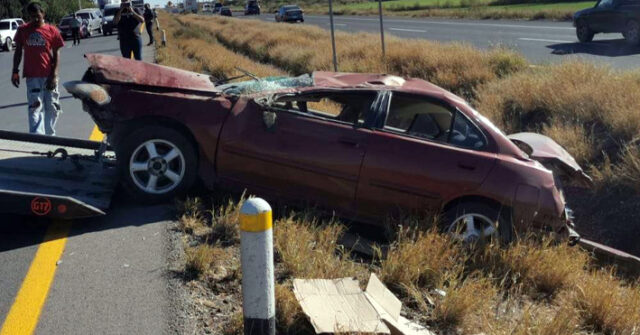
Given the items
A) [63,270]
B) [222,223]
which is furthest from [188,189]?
[63,270]

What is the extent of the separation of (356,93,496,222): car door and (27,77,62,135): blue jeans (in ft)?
15.0

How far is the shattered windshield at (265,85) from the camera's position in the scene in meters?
6.36

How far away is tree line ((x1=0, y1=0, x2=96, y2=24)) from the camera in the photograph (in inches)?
2361

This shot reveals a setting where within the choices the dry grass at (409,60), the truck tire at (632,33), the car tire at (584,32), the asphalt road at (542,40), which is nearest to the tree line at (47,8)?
the asphalt road at (542,40)

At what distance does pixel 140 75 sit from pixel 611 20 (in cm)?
1928

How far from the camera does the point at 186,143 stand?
609cm

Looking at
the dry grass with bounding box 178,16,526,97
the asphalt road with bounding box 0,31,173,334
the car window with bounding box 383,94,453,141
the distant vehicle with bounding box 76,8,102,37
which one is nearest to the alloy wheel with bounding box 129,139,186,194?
Answer: the asphalt road with bounding box 0,31,173,334

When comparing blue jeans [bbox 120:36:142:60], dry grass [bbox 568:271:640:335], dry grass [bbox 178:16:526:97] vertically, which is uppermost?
blue jeans [bbox 120:36:142:60]

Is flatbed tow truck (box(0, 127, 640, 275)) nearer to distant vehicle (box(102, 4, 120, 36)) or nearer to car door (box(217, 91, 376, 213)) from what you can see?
car door (box(217, 91, 376, 213))

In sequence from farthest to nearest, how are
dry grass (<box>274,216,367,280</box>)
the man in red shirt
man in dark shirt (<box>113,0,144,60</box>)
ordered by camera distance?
man in dark shirt (<box>113,0,144,60</box>)
the man in red shirt
dry grass (<box>274,216,367,280</box>)

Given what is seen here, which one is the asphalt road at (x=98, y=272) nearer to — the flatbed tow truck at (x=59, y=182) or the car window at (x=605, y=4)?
the flatbed tow truck at (x=59, y=182)

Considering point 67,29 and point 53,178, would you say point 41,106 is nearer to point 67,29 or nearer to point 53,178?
point 53,178

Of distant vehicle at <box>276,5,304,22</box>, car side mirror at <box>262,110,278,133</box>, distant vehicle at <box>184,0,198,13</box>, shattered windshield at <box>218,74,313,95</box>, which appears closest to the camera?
car side mirror at <box>262,110,278,133</box>

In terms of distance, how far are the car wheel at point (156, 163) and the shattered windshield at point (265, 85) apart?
0.70 metres
